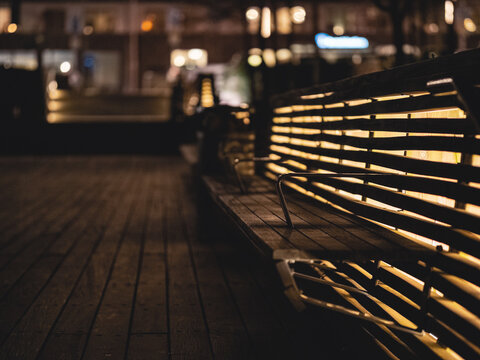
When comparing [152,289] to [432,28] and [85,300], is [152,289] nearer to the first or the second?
[85,300]

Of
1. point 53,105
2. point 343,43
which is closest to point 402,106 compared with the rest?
point 53,105

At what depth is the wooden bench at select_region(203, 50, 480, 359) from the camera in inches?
84.4

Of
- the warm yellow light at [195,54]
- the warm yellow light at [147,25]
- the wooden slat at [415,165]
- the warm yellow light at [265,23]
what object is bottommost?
the wooden slat at [415,165]

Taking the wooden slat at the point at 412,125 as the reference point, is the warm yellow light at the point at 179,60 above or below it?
above

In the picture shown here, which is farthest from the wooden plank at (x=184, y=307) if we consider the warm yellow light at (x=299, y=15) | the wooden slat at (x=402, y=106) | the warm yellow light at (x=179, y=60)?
the warm yellow light at (x=179, y=60)

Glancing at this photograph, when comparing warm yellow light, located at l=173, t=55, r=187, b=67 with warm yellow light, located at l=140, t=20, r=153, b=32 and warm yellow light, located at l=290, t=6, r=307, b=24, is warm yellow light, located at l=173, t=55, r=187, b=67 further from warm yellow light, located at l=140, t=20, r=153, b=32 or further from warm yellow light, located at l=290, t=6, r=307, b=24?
warm yellow light, located at l=290, t=6, r=307, b=24

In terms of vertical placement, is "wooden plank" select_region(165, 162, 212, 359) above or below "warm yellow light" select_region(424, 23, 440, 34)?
below

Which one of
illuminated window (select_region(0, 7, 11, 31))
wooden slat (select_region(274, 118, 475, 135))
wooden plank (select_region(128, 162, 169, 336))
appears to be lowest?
wooden plank (select_region(128, 162, 169, 336))

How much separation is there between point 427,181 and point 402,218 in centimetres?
26

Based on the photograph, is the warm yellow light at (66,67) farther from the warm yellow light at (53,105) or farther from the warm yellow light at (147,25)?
the warm yellow light at (53,105)

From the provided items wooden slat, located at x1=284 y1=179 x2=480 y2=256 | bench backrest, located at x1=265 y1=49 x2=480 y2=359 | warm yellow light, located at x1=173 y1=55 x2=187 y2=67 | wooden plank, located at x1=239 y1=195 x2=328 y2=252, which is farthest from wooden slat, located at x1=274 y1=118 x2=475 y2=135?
warm yellow light, located at x1=173 y1=55 x2=187 y2=67

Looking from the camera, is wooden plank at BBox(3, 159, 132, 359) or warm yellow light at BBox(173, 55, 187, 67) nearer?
wooden plank at BBox(3, 159, 132, 359)

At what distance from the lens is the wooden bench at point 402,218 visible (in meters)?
2.14

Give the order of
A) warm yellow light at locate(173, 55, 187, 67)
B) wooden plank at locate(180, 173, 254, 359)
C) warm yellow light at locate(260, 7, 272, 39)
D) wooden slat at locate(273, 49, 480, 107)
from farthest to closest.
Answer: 1. warm yellow light at locate(173, 55, 187, 67)
2. warm yellow light at locate(260, 7, 272, 39)
3. wooden plank at locate(180, 173, 254, 359)
4. wooden slat at locate(273, 49, 480, 107)
